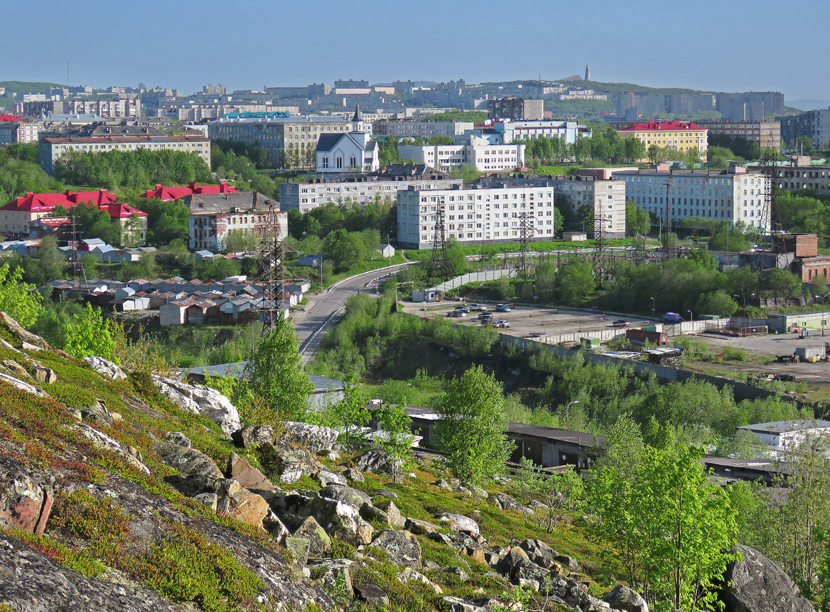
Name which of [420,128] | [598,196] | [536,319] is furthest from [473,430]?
[420,128]

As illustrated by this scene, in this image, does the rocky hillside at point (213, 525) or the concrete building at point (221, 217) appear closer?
the rocky hillside at point (213, 525)

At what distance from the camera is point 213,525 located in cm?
608

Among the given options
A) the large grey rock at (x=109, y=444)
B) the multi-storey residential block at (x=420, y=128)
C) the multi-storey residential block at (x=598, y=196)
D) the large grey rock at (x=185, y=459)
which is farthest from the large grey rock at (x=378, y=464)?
the multi-storey residential block at (x=420, y=128)

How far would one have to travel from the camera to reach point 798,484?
1125 centimetres

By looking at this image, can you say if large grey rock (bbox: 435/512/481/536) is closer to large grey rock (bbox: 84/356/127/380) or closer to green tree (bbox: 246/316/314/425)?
large grey rock (bbox: 84/356/127/380)

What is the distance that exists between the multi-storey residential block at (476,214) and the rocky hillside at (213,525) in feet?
121

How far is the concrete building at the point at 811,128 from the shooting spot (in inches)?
3573

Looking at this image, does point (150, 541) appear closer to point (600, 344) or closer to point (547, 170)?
point (600, 344)

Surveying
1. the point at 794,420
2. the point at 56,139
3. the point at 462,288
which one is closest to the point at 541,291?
the point at 462,288

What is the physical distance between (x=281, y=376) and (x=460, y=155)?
5710 centimetres

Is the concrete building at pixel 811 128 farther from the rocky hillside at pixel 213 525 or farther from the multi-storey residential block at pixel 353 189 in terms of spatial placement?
the rocky hillside at pixel 213 525

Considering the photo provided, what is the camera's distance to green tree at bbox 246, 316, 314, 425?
42.0 feet

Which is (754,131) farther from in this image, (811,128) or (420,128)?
(420,128)

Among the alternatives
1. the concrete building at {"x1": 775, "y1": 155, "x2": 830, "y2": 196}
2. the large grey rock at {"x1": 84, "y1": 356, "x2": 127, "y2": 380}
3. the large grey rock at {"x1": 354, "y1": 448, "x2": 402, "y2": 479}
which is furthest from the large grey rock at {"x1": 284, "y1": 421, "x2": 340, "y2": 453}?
the concrete building at {"x1": 775, "y1": 155, "x2": 830, "y2": 196}
